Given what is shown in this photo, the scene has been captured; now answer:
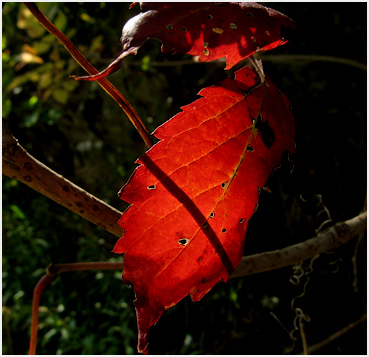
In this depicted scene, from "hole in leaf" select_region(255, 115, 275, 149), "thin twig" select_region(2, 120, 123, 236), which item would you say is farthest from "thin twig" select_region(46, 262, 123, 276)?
"hole in leaf" select_region(255, 115, 275, 149)

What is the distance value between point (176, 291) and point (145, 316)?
0.03m

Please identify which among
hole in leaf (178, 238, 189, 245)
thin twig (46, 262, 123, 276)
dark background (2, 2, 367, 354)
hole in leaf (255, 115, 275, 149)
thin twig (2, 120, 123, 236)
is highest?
thin twig (2, 120, 123, 236)

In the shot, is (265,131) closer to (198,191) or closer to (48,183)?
(198,191)

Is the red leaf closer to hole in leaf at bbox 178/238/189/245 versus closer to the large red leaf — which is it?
the large red leaf

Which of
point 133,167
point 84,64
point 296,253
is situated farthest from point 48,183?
point 133,167

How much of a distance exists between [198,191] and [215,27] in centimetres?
14

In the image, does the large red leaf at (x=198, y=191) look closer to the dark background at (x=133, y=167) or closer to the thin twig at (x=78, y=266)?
the thin twig at (x=78, y=266)

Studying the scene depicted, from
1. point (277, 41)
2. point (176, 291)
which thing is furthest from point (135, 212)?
point (277, 41)

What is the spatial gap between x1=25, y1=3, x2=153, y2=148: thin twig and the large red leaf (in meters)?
0.04

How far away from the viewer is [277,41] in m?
0.31

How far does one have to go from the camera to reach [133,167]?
1258 millimetres

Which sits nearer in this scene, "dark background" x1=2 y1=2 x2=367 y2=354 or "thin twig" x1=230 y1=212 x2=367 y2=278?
"thin twig" x1=230 y1=212 x2=367 y2=278

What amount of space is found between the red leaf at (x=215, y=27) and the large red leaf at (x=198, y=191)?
0.04 metres

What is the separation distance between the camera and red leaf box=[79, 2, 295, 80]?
286 millimetres
